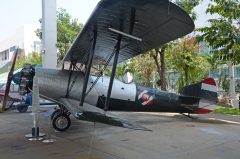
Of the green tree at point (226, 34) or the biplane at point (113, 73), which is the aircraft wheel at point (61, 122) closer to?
the biplane at point (113, 73)

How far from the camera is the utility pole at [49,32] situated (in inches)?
677

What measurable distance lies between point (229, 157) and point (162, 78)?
1233cm

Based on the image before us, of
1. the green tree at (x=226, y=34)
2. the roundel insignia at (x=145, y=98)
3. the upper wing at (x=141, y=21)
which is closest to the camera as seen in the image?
the upper wing at (x=141, y=21)

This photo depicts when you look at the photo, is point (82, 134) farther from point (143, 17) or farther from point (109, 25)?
point (143, 17)

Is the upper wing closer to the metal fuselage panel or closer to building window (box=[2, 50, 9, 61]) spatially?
the metal fuselage panel

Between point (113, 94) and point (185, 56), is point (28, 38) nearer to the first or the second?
point (185, 56)

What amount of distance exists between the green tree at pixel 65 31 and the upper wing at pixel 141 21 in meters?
12.0

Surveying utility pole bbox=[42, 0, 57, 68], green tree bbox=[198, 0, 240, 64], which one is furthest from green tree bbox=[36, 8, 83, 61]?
green tree bbox=[198, 0, 240, 64]

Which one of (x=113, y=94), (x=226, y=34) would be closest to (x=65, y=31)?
(x=113, y=94)

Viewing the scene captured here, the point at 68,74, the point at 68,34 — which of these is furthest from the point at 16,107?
the point at 68,74

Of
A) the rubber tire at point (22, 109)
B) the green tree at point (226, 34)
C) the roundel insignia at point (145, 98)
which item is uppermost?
the green tree at point (226, 34)

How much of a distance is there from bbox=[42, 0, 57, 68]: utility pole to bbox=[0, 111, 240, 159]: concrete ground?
25.8 ft

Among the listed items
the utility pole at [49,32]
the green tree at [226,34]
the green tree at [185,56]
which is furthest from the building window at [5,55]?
the green tree at [226,34]

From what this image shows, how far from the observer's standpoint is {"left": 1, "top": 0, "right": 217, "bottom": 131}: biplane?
5.01m
